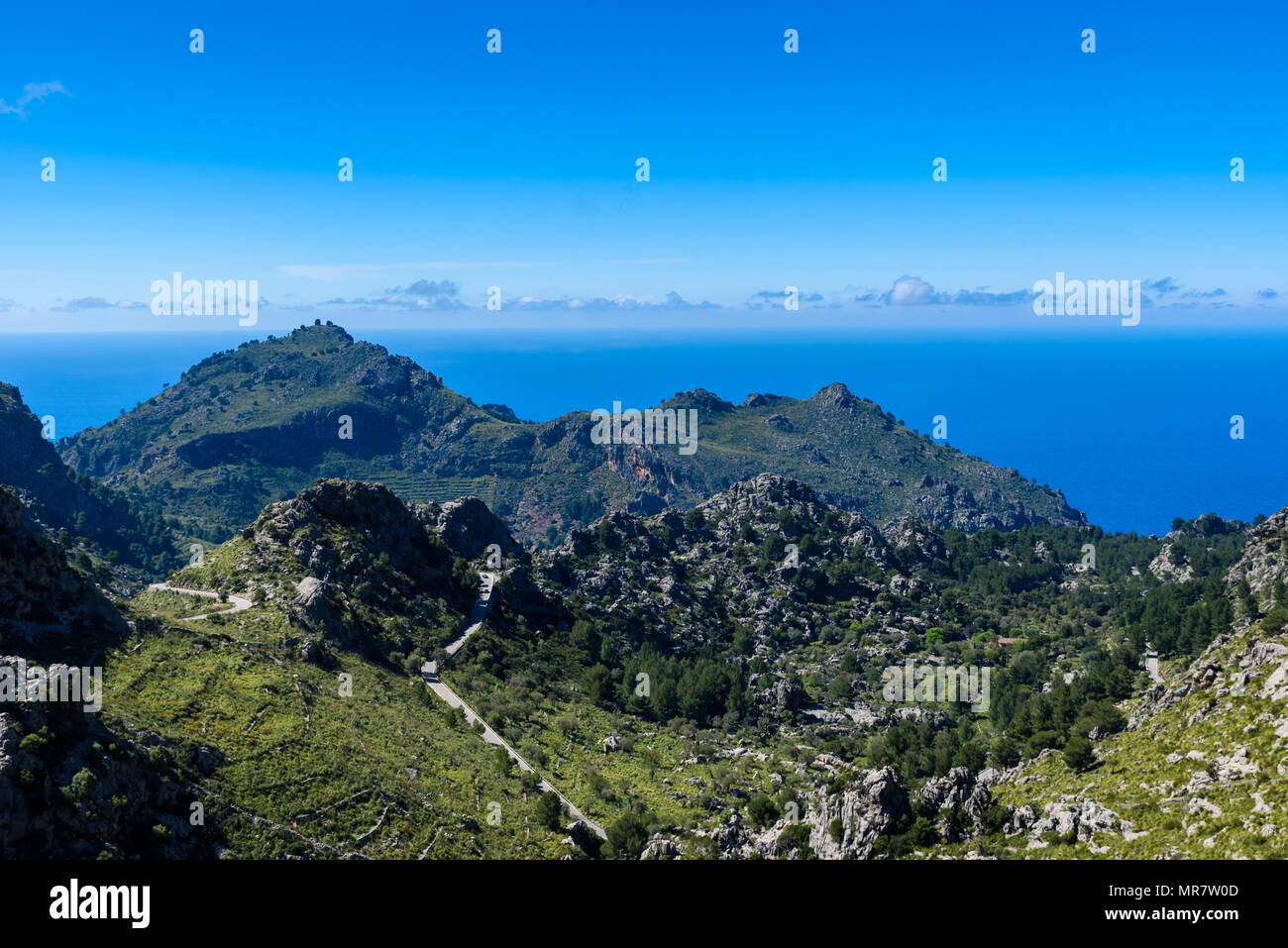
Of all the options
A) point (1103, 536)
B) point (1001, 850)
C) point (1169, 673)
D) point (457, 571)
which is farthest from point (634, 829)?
point (1103, 536)

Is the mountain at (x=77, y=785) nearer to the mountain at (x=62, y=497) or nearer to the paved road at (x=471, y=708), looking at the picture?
the paved road at (x=471, y=708)

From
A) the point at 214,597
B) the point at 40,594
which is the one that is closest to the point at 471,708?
the point at 214,597

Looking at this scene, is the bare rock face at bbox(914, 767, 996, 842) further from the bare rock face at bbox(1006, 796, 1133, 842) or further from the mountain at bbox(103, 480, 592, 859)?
the mountain at bbox(103, 480, 592, 859)

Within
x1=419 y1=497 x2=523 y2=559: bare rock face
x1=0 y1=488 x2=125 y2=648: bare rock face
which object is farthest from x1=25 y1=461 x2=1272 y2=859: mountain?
x1=0 y1=488 x2=125 y2=648: bare rock face

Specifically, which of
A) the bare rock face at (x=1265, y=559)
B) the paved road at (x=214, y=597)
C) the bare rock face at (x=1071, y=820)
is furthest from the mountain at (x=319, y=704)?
the bare rock face at (x=1265, y=559)

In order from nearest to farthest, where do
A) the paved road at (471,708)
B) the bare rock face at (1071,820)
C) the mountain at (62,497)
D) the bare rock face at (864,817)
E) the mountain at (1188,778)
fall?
1. the mountain at (1188,778)
2. the bare rock face at (1071,820)
3. the bare rock face at (864,817)
4. the paved road at (471,708)
5. the mountain at (62,497)
